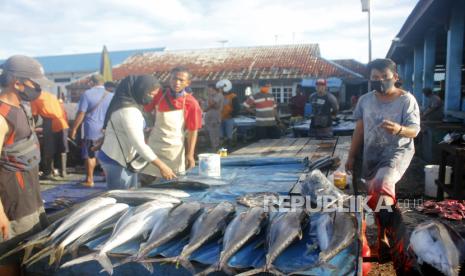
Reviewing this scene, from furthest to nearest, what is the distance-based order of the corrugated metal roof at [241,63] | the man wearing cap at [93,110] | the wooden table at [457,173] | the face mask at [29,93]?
the corrugated metal roof at [241,63] < the man wearing cap at [93,110] < the wooden table at [457,173] < the face mask at [29,93]

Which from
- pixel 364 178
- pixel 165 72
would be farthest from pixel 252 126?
pixel 165 72

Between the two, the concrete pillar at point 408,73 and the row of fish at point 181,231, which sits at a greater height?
the concrete pillar at point 408,73

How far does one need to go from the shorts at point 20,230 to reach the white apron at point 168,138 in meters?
1.78

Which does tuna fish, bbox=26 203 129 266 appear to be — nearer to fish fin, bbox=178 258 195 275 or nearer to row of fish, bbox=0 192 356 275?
row of fish, bbox=0 192 356 275

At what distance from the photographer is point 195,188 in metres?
3.59

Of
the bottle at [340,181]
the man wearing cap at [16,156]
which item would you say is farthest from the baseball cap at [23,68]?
the bottle at [340,181]

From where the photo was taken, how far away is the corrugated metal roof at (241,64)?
22.4 metres

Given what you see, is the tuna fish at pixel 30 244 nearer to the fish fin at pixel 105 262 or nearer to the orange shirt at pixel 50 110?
the fish fin at pixel 105 262

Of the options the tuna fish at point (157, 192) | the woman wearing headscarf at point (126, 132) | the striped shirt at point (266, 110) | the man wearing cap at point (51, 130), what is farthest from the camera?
the striped shirt at point (266, 110)

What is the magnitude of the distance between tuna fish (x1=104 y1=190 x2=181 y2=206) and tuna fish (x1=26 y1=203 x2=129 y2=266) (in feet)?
0.74

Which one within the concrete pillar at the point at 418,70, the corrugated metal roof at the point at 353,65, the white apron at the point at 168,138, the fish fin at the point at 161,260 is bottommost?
the fish fin at the point at 161,260

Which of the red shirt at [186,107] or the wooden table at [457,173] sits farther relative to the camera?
the wooden table at [457,173]

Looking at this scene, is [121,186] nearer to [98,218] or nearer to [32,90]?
[98,218]

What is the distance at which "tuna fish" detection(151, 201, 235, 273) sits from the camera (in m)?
2.20
